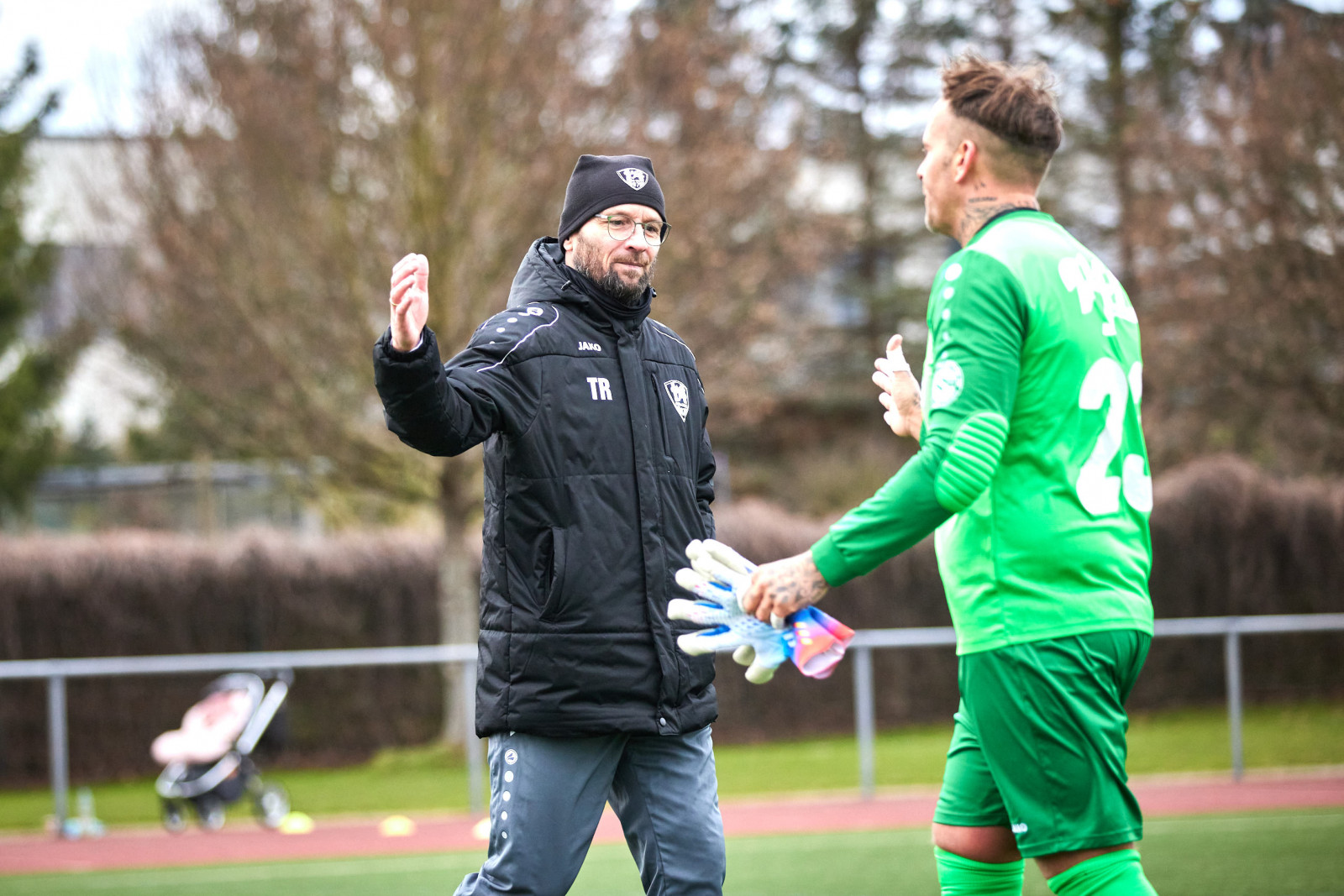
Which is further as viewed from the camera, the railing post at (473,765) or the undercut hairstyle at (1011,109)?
the railing post at (473,765)

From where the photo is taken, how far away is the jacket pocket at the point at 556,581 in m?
3.39

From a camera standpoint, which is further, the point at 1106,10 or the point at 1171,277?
the point at 1106,10

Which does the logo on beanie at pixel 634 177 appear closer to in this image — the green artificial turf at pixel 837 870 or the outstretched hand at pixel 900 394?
the outstretched hand at pixel 900 394

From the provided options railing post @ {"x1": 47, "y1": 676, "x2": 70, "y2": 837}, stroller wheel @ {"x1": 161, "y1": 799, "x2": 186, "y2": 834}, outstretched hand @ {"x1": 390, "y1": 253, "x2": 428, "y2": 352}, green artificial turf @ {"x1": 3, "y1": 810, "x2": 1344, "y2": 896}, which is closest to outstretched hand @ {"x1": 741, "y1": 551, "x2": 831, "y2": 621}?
outstretched hand @ {"x1": 390, "y1": 253, "x2": 428, "y2": 352}

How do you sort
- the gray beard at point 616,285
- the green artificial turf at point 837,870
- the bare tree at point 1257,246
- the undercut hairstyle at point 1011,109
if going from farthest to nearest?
the bare tree at point 1257,246 < the green artificial turf at point 837,870 < the gray beard at point 616,285 < the undercut hairstyle at point 1011,109

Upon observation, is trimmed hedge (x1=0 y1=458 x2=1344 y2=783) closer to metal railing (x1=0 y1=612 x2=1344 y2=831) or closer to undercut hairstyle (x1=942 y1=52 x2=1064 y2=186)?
metal railing (x1=0 y1=612 x2=1344 y2=831)

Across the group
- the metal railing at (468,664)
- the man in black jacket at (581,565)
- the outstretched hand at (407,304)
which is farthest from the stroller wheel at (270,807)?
the outstretched hand at (407,304)

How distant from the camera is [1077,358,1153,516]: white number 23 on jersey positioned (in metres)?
2.74

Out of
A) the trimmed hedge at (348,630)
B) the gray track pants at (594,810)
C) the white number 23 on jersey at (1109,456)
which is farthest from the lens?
the trimmed hedge at (348,630)

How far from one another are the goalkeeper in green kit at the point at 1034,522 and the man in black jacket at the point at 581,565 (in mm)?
753

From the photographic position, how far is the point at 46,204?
88.0ft

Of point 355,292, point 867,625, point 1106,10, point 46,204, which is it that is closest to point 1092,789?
point 355,292

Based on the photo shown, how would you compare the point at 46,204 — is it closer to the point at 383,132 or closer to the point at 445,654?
the point at 383,132

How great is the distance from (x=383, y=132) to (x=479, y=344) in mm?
9858
